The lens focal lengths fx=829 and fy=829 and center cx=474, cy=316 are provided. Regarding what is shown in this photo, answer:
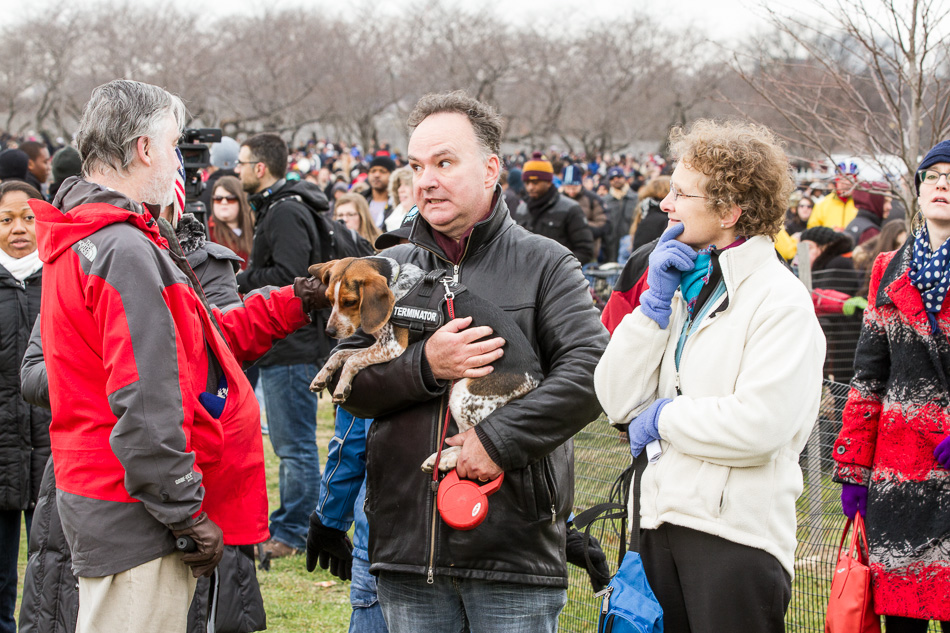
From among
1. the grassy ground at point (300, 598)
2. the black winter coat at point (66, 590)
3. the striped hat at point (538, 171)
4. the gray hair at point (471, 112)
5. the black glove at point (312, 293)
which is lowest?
the grassy ground at point (300, 598)

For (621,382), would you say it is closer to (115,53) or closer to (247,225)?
(247,225)

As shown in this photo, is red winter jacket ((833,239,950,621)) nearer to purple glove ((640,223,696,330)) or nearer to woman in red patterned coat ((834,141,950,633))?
woman in red patterned coat ((834,141,950,633))

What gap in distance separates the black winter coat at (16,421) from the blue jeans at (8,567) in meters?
0.16

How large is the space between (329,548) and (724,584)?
1.53 meters

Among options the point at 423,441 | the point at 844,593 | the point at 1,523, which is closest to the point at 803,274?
the point at 844,593

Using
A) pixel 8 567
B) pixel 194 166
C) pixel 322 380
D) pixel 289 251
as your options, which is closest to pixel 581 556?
pixel 322 380

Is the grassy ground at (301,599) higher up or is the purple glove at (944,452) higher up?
the purple glove at (944,452)

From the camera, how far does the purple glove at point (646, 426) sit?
2592mm

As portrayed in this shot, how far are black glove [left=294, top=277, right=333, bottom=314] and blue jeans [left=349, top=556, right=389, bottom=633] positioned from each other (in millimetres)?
1078

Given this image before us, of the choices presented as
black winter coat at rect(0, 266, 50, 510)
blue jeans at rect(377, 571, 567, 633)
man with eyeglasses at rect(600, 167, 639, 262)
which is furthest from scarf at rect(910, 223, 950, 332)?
man with eyeglasses at rect(600, 167, 639, 262)

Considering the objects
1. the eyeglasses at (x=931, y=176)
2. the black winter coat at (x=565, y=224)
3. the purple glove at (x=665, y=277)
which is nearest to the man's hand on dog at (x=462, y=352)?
the purple glove at (x=665, y=277)

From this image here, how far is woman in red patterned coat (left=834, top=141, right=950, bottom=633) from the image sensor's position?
124 inches

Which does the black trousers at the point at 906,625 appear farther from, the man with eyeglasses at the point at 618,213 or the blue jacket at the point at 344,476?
the man with eyeglasses at the point at 618,213

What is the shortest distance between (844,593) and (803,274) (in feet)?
12.9
